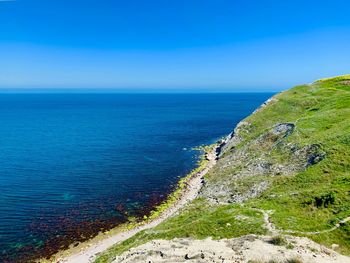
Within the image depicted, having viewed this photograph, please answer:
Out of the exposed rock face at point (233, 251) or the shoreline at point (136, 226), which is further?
the shoreline at point (136, 226)

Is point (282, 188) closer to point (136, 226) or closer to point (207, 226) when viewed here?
point (207, 226)

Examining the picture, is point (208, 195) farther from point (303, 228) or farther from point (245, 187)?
point (303, 228)

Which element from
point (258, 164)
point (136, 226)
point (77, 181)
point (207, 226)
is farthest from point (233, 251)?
point (77, 181)

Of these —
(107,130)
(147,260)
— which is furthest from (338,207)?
(107,130)

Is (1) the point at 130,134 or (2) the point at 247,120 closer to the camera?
(2) the point at 247,120

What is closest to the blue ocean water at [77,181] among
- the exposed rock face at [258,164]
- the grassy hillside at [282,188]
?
the grassy hillside at [282,188]

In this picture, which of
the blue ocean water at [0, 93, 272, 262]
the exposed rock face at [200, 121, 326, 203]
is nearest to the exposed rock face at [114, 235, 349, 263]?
the exposed rock face at [200, 121, 326, 203]

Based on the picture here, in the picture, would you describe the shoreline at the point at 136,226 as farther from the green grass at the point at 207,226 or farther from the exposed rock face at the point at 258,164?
the green grass at the point at 207,226
